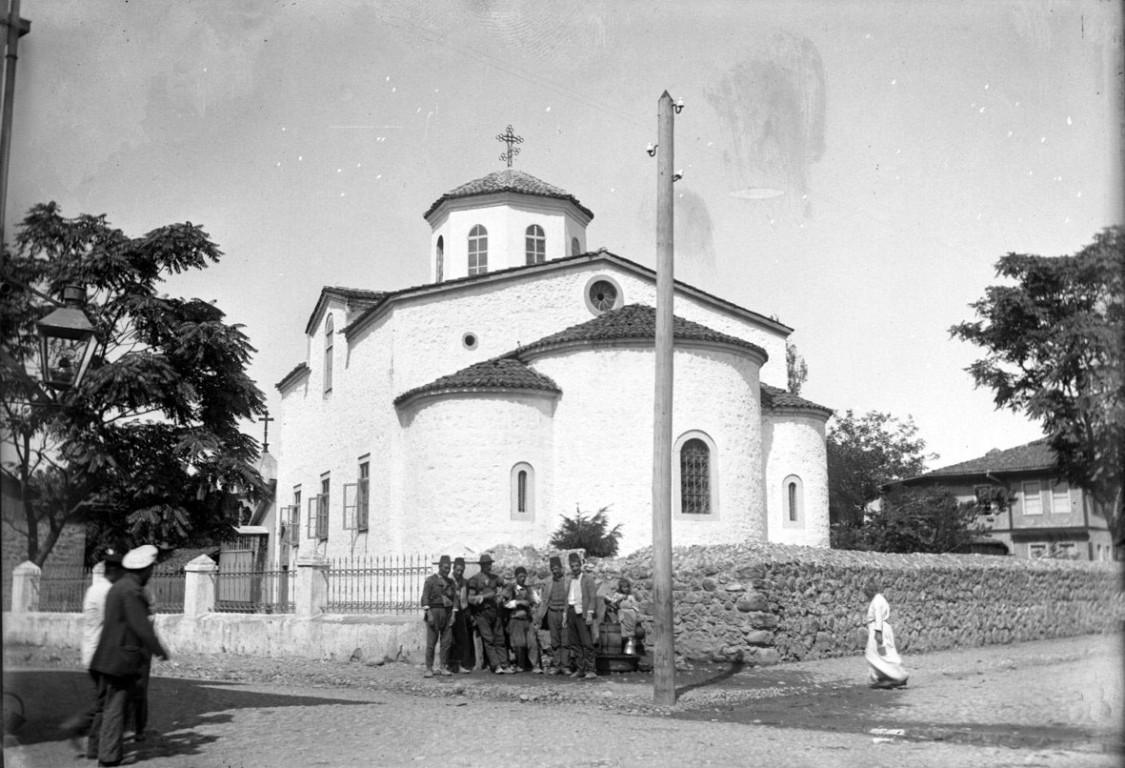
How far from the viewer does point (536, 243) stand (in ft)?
90.6

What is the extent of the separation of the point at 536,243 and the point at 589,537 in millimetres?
10721

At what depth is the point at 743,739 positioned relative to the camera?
8539 millimetres

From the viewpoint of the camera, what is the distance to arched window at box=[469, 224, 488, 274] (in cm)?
2750

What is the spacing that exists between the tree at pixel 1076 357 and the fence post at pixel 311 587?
1161cm

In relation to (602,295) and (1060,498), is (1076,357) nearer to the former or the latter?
(1060,498)

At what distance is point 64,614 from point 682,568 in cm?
1040

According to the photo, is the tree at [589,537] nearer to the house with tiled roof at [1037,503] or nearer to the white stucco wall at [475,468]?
the white stucco wall at [475,468]

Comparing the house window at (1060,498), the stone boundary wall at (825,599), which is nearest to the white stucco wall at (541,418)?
the stone boundary wall at (825,599)

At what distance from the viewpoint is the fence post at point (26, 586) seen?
14.7 m

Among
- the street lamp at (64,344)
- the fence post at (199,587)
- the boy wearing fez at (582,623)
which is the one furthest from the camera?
the fence post at (199,587)

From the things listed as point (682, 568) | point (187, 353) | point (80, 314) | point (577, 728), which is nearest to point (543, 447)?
point (682, 568)

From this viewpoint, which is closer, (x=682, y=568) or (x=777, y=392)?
(x=682, y=568)

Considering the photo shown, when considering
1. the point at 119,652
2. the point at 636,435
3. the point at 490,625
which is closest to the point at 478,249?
the point at 636,435

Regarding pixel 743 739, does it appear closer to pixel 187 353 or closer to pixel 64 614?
pixel 187 353
